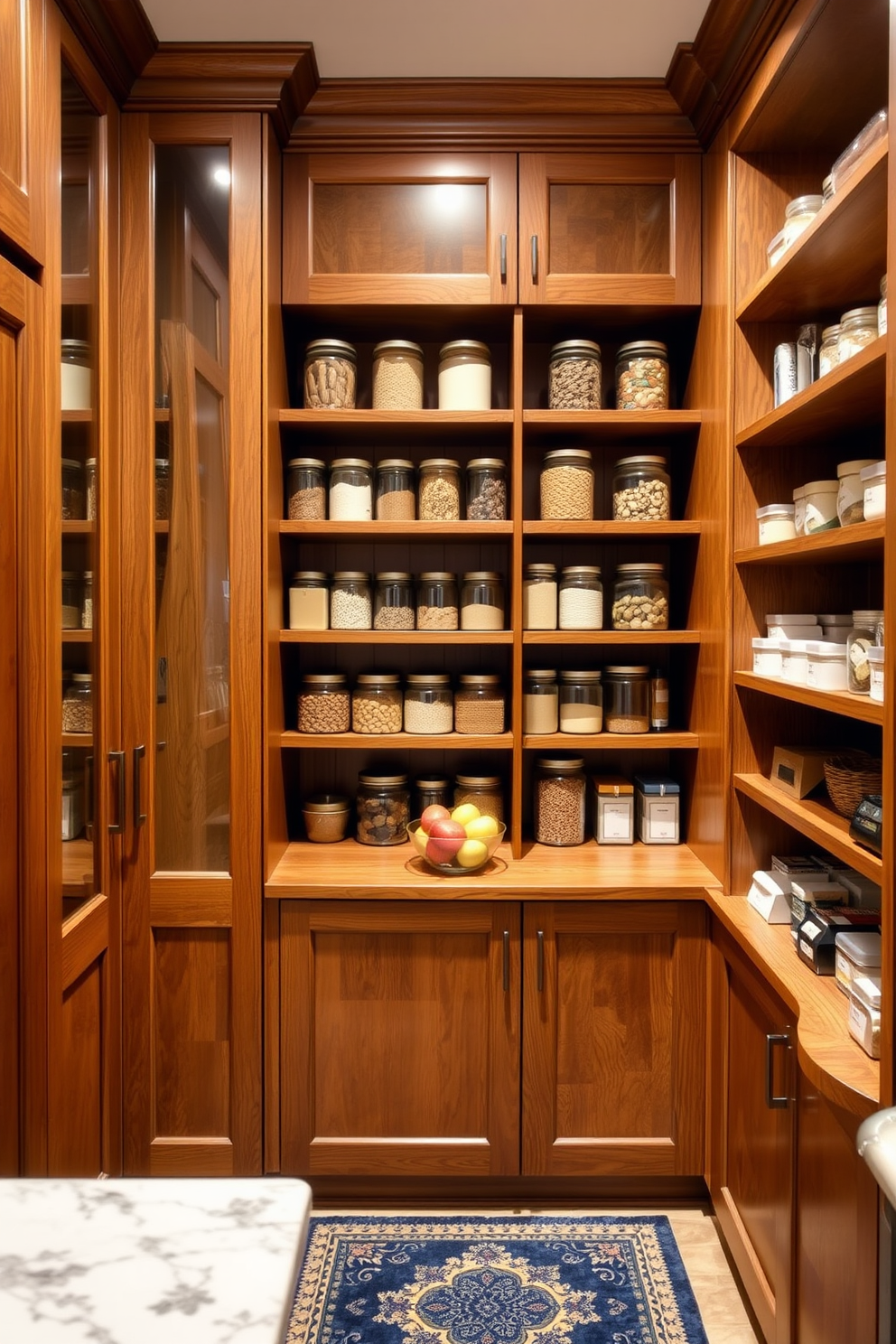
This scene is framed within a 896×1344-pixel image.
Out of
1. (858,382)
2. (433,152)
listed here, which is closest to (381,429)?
(433,152)

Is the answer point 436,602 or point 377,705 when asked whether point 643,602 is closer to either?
point 436,602

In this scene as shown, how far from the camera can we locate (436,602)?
7.38 feet

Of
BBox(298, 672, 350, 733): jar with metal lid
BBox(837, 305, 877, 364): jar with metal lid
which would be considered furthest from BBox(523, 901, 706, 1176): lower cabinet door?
BBox(837, 305, 877, 364): jar with metal lid

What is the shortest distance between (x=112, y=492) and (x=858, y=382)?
59.3 inches

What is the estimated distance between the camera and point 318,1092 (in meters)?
2.05

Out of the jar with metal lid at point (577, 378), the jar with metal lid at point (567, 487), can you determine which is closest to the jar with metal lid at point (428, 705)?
the jar with metal lid at point (567, 487)

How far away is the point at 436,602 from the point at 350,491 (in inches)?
14.4

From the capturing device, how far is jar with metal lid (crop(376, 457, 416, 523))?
2.22 m

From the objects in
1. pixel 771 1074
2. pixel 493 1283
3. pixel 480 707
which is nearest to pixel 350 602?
pixel 480 707

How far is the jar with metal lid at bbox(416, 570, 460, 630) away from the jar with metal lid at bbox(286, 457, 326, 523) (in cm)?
33

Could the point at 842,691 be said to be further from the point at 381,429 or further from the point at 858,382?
the point at 381,429

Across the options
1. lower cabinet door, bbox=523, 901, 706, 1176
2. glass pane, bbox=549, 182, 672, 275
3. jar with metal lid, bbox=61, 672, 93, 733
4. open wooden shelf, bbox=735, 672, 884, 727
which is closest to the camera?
open wooden shelf, bbox=735, 672, 884, 727

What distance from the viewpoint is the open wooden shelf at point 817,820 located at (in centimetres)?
127

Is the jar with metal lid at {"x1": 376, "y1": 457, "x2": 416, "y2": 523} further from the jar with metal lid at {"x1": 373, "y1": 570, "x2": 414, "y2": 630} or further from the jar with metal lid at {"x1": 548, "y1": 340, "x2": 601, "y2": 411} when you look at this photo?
the jar with metal lid at {"x1": 548, "y1": 340, "x2": 601, "y2": 411}
